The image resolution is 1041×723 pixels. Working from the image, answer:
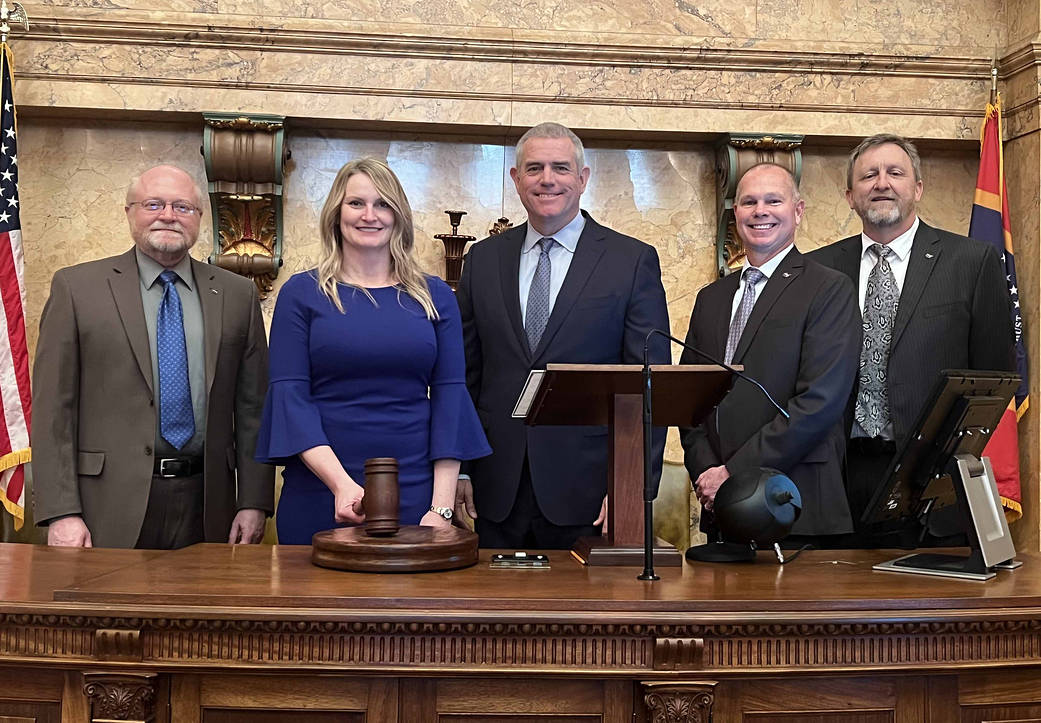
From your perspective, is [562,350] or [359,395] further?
[562,350]

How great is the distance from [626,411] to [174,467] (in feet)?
4.98

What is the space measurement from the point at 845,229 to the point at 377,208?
2831 mm

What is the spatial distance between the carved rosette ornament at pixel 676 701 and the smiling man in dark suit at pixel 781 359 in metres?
0.98

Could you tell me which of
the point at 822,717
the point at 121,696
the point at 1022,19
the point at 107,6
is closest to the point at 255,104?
the point at 107,6

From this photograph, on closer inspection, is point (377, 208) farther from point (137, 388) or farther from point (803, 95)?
point (803, 95)

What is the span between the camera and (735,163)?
4809 mm

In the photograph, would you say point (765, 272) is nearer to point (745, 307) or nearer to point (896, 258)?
point (745, 307)

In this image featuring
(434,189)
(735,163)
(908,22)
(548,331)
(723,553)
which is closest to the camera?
(723,553)

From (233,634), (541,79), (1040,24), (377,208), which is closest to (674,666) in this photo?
(233,634)

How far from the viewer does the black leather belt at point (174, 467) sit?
10.9ft

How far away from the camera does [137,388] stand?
3.32 metres

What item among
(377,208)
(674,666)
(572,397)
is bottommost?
(674,666)

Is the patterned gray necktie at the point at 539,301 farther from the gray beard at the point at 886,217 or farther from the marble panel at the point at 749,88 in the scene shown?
the marble panel at the point at 749,88

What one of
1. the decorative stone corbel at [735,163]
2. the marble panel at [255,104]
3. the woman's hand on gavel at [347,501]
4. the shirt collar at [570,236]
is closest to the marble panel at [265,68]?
the marble panel at [255,104]
